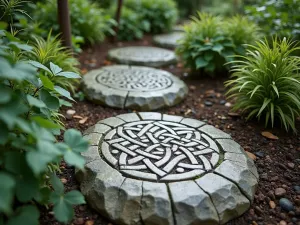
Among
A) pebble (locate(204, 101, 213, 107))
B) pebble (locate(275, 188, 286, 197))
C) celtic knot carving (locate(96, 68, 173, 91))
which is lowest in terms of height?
pebble (locate(275, 188, 286, 197))

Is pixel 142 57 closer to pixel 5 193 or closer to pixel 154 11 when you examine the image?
pixel 154 11

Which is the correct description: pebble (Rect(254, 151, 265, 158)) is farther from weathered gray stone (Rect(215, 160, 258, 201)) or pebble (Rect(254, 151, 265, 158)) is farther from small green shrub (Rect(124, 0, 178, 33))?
small green shrub (Rect(124, 0, 178, 33))

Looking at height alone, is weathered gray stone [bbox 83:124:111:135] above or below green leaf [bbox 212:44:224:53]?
below

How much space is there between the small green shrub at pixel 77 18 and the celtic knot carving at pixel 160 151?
9.71 feet

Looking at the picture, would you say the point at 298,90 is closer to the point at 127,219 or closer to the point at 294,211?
the point at 294,211

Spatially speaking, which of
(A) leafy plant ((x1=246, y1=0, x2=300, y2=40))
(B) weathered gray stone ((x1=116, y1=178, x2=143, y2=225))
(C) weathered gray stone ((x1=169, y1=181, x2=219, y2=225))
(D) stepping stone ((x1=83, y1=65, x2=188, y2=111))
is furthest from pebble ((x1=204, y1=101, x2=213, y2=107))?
(B) weathered gray stone ((x1=116, y1=178, x2=143, y2=225))

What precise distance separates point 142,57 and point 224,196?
3438 millimetres

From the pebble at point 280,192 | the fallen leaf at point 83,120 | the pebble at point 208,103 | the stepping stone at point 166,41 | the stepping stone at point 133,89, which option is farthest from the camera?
the stepping stone at point 166,41

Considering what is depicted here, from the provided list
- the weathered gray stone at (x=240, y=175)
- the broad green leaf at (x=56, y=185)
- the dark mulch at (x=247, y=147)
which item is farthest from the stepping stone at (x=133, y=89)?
the broad green leaf at (x=56, y=185)

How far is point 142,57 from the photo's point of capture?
4.76 m

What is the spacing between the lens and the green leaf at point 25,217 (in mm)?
1259

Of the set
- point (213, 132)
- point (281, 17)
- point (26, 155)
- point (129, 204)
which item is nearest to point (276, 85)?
point (213, 132)

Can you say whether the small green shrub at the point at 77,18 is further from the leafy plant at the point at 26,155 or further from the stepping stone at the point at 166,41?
the leafy plant at the point at 26,155

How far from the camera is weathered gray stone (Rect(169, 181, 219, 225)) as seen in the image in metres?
1.62
